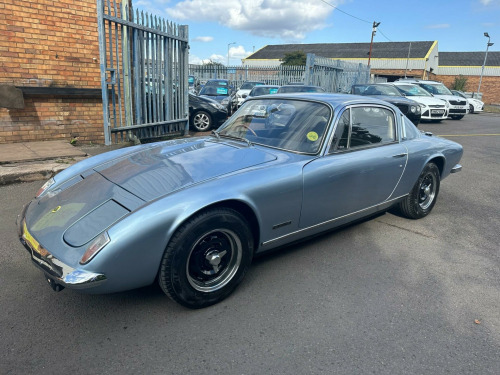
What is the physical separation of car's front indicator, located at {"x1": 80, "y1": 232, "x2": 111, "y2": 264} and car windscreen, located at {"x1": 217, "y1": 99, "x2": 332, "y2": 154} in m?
1.65

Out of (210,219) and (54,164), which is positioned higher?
(210,219)

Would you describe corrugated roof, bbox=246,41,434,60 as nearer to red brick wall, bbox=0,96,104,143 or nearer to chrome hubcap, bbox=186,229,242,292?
red brick wall, bbox=0,96,104,143

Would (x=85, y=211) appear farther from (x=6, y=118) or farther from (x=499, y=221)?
(x=6, y=118)

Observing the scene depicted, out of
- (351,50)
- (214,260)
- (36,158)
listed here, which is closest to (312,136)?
(214,260)

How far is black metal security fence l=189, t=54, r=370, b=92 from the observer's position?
60.9 ft

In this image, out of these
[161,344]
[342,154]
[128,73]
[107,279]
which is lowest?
[161,344]

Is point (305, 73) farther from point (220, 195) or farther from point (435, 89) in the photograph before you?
point (220, 195)

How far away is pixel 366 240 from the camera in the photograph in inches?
145

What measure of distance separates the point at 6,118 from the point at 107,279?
5628 mm

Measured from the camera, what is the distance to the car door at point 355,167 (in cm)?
298

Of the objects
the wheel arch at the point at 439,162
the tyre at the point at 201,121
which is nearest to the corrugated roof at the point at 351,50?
the tyre at the point at 201,121

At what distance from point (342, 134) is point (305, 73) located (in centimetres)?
1533

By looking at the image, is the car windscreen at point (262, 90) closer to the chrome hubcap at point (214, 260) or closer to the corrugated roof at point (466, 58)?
the chrome hubcap at point (214, 260)

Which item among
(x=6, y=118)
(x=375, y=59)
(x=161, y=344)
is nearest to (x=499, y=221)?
(x=161, y=344)
